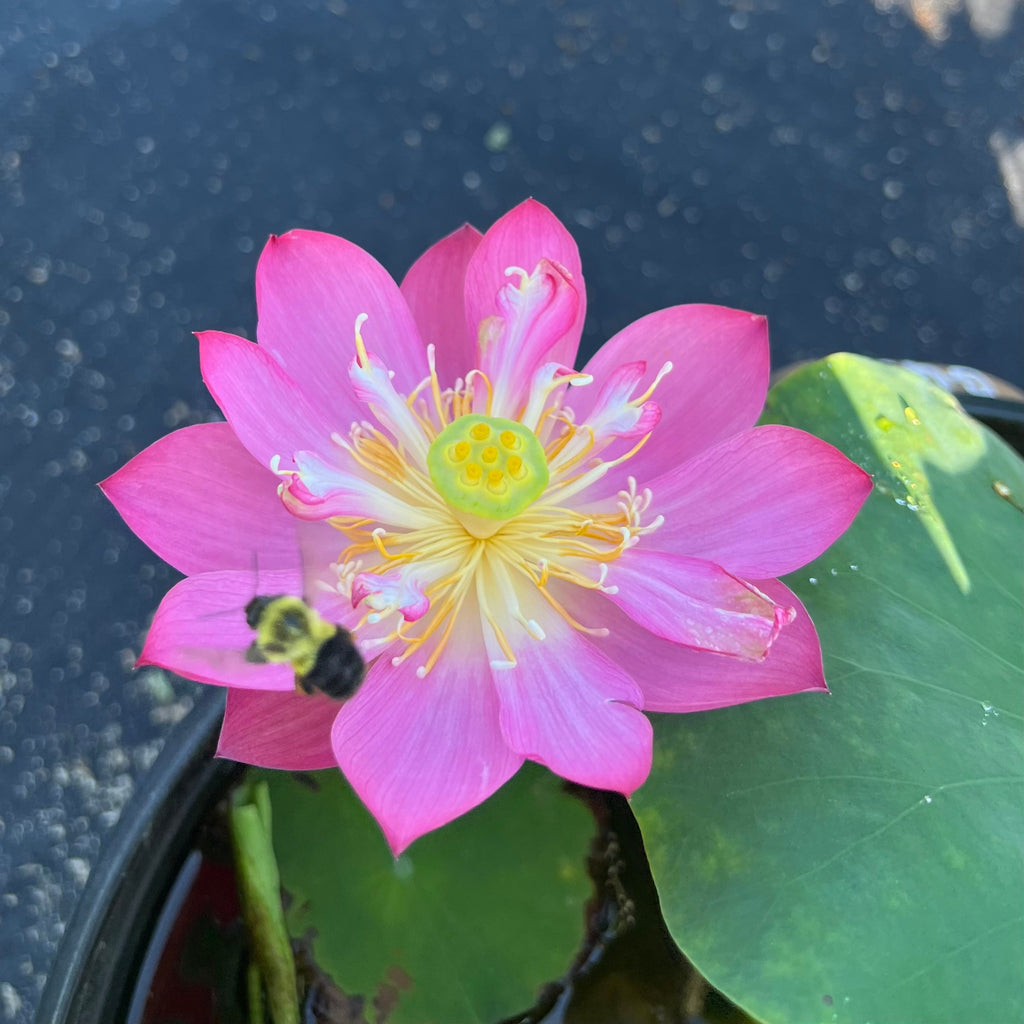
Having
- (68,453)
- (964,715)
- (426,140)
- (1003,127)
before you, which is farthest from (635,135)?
(964,715)

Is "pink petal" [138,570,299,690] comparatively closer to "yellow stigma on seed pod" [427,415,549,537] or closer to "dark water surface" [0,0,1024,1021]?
"yellow stigma on seed pod" [427,415,549,537]

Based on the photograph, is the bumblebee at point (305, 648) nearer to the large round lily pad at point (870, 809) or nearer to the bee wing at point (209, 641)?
the bee wing at point (209, 641)

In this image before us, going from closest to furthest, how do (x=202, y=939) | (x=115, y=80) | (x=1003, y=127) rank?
(x=202, y=939)
(x=115, y=80)
(x=1003, y=127)

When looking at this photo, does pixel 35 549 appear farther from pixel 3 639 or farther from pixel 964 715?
pixel 964 715

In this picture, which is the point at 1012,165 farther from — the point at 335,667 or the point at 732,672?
the point at 335,667

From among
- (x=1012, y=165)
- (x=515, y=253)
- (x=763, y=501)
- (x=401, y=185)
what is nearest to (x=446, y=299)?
(x=515, y=253)

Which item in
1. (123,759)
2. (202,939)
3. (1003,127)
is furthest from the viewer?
(1003,127)

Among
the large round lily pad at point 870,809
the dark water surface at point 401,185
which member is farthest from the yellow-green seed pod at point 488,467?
the dark water surface at point 401,185
